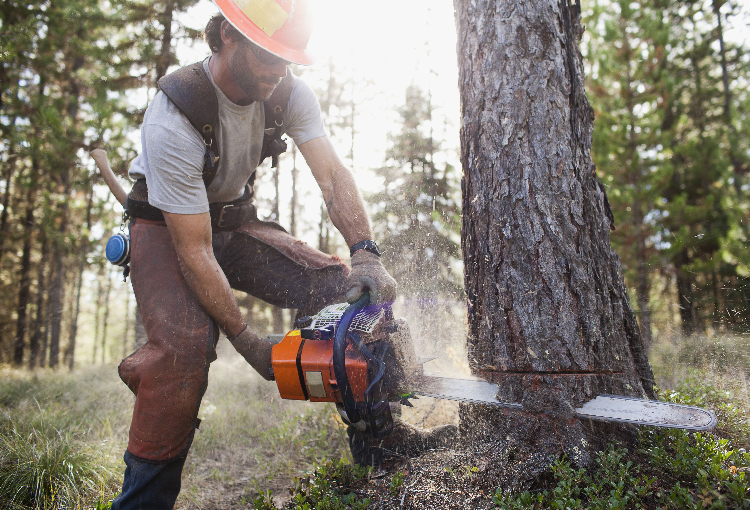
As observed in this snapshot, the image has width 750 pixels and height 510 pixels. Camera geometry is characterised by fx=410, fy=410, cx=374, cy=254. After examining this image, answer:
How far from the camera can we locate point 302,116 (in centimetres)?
253

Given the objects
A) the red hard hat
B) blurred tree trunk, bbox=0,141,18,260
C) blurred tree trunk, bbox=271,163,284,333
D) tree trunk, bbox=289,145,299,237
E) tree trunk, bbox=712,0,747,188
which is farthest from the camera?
tree trunk, bbox=289,145,299,237

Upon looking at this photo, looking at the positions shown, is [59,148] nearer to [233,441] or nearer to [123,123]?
[123,123]

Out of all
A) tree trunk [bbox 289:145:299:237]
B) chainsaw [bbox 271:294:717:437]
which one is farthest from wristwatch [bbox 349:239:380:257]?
tree trunk [bbox 289:145:299:237]

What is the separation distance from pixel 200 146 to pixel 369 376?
147 centimetres

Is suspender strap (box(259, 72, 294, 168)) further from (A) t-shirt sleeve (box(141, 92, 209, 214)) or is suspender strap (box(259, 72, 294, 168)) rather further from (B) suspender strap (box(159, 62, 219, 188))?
(A) t-shirt sleeve (box(141, 92, 209, 214))

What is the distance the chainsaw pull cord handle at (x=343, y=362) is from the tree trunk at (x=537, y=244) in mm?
686

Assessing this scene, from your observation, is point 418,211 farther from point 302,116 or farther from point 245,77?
point 245,77

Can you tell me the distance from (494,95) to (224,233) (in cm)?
180

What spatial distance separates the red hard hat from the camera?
2002mm

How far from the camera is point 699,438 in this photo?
1.75 meters

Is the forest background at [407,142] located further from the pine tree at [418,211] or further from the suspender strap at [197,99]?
the suspender strap at [197,99]

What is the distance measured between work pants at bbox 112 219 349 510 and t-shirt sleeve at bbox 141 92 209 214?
33 centimetres

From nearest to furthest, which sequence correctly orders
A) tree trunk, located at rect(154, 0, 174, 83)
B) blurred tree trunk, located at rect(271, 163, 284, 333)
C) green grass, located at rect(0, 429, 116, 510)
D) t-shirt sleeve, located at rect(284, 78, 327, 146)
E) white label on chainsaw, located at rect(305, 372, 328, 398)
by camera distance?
white label on chainsaw, located at rect(305, 372, 328, 398), green grass, located at rect(0, 429, 116, 510), t-shirt sleeve, located at rect(284, 78, 327, 146), tree trunk, located at rect(154, 0, 174, 83), blurred tree trunk, located at rect(271, 163, 284, 333)

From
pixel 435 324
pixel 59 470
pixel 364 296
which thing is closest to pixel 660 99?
pixel 435 324
